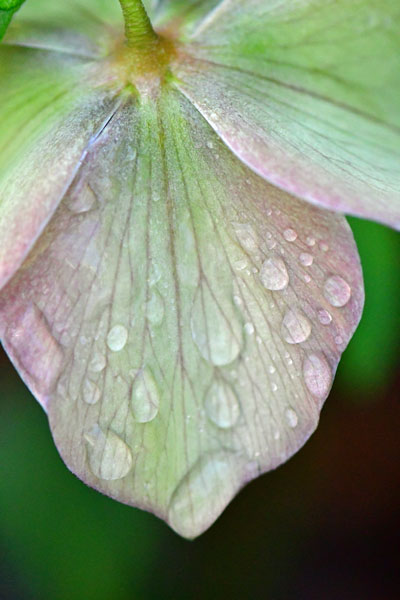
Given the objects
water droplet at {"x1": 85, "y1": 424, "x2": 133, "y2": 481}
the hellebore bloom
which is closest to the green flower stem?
the hellebore bloom

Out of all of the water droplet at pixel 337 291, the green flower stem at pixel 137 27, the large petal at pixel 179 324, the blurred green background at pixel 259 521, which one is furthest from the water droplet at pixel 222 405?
the blurred green background at pixel 259 521

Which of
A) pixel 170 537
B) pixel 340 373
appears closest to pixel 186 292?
pixel 340 373

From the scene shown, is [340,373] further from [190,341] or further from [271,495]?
[190,341]

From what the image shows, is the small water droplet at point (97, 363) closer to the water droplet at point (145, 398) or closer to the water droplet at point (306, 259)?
the water droplet at point (145, 398)

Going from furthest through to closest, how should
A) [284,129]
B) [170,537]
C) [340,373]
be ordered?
[170,537] → [340,373] → [284,129]

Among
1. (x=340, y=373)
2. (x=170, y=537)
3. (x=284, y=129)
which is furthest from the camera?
(x=170, y=537)

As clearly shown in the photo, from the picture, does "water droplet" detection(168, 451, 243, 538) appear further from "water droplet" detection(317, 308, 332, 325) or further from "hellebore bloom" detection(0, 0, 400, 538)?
"water droplet" detection(317, 308, 332, 325)
